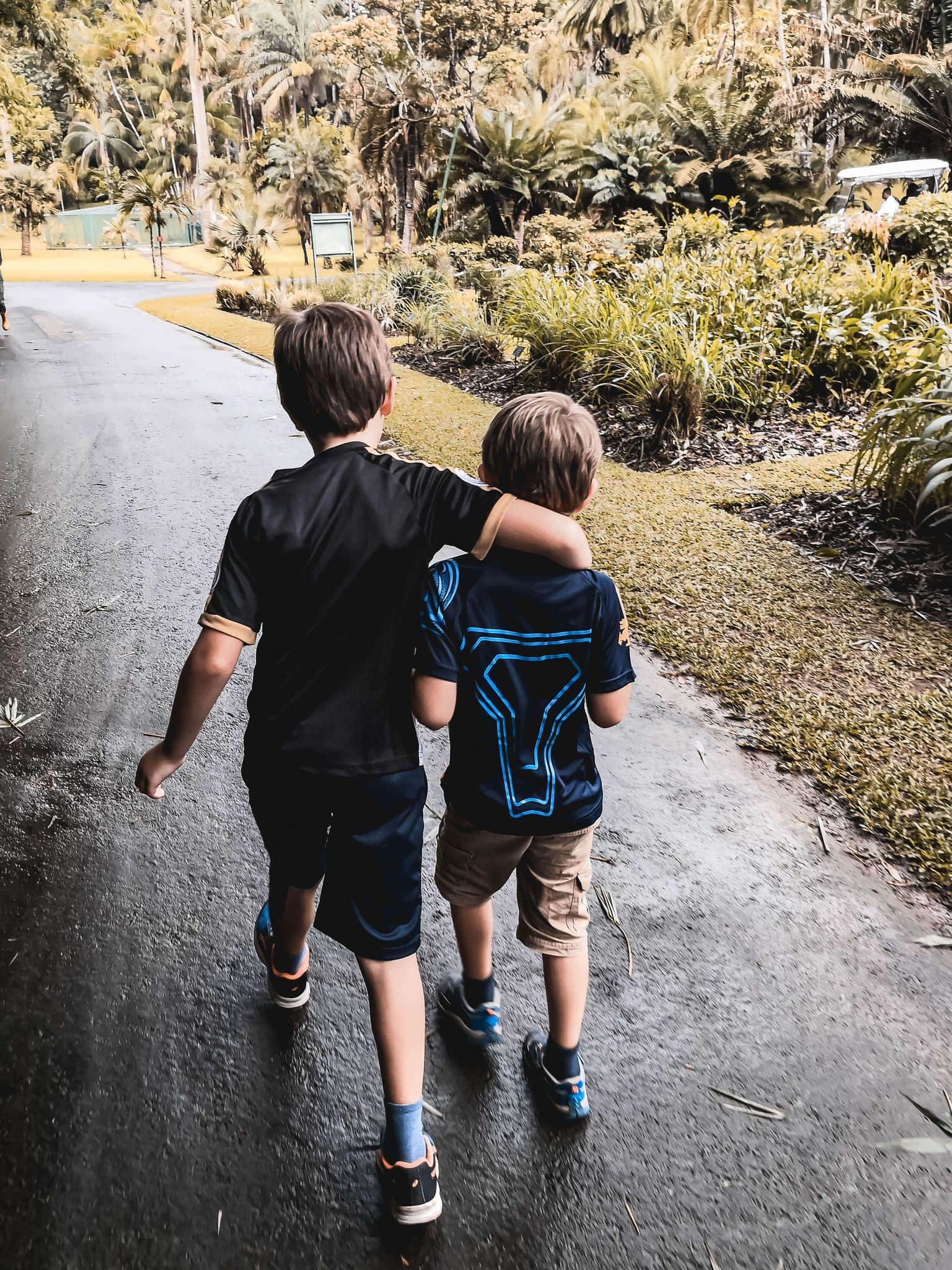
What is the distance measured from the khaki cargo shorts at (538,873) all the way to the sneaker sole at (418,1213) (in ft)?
1.76

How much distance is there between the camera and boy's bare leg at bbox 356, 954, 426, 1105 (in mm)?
1890

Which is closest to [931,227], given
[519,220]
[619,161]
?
[619,161]

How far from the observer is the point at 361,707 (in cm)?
183

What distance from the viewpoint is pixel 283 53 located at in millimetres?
55906

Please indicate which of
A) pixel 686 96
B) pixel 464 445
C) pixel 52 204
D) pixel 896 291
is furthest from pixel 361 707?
pixel 52 204

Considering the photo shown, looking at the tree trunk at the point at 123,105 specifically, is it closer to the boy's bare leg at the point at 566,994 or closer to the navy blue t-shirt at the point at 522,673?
the navy blue t-shirt at the point at 522,673

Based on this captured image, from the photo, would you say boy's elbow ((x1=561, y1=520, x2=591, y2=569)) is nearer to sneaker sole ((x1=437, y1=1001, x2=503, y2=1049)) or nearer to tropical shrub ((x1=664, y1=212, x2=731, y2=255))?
sneaker sole ((x1=437, y1=1001, x2=503, y2=1049))

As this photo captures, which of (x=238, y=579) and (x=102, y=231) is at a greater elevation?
(x=102, y=231)

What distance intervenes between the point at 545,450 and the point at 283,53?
6496 cm

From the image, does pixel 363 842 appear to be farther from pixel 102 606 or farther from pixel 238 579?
pixel 102 606

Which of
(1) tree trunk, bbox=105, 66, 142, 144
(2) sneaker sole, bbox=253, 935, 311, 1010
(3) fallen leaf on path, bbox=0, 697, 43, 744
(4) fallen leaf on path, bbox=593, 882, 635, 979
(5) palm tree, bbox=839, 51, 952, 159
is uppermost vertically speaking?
(1) tree trunk, bbox=105, 66, 142, 144

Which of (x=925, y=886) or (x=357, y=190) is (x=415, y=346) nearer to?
A: (x=925, y=886)

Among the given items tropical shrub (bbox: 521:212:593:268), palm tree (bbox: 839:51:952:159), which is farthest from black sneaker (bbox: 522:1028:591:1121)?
palm tree (bbox: 839:51:952:159)

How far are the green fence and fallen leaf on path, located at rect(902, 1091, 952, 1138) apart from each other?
5338 cm
